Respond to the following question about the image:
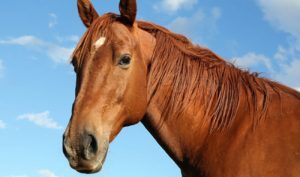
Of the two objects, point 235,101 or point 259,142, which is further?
point 235,101

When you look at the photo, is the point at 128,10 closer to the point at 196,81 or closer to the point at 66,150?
the point at 196,81

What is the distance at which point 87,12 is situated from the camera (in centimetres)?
627

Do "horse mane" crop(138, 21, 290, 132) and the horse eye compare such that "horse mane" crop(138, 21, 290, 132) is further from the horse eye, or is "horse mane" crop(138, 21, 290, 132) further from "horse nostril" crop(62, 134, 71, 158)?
"horse nostril" crop(62, 134, 71, 158)

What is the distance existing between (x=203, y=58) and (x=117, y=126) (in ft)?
5.13

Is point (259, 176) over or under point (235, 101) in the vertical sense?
under

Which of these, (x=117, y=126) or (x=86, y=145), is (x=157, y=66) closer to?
(x=117, y=126)

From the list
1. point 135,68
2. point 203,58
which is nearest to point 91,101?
point 135,68

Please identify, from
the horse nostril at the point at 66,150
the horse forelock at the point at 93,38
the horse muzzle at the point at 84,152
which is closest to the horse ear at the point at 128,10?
the horse forelock at the point at 93,38

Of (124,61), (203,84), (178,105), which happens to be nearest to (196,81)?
(203,84)

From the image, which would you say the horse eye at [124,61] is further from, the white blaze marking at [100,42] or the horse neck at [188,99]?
the horse neck at [188,99]

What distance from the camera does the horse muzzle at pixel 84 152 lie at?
185 inches

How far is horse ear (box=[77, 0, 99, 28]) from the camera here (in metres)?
6.24

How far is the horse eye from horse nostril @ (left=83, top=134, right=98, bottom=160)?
1.03m

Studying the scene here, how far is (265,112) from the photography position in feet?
17.3
